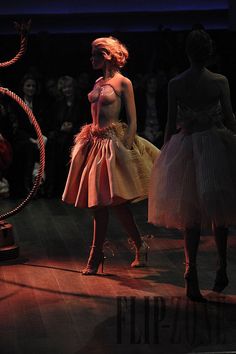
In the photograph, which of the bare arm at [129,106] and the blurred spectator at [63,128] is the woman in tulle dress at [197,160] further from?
the blurred spectator at [63,128]

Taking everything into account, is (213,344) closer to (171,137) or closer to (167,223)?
(167,223)

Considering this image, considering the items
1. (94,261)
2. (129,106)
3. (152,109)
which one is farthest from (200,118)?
(152,109)

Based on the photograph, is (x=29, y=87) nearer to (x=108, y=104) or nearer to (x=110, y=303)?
(x=108, y=104)

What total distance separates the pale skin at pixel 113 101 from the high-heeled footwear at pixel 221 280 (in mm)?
1077

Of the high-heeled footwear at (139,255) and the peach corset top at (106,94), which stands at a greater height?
the peach corset top at (106,94)

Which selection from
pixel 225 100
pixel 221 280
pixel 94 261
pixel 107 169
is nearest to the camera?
pixel 225 100

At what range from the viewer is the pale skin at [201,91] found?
15.4ft

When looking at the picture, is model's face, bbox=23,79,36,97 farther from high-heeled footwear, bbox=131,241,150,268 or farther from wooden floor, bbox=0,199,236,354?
high-heeled footwear, bbox=131,241,150,268

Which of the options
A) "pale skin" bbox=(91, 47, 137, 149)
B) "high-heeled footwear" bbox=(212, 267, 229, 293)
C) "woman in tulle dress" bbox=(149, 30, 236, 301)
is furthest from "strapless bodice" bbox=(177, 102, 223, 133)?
"high-heeled footwear" bbox=(212, 267, 229, 293)

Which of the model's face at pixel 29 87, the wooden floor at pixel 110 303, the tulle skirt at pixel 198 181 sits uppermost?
the model's face at pixel 29 87

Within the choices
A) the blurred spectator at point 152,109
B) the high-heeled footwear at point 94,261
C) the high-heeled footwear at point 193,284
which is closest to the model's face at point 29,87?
the blurred spectator at point 152,109

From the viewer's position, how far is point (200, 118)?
15.5 feet

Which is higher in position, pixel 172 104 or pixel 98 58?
pixel 98 58

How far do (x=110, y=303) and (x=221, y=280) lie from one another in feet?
2.23
